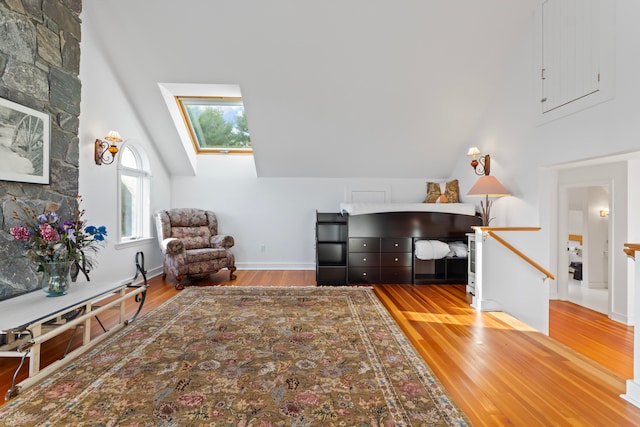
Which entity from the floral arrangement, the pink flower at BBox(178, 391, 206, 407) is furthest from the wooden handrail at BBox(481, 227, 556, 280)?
the floral arrangement

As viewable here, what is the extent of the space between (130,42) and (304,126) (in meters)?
2.26

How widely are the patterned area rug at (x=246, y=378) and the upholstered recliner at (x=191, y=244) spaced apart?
4.04 feet

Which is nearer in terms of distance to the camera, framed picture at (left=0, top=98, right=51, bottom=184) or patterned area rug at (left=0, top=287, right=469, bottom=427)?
patterned area rug at (left=0, top=287, right=469, bottom=427)

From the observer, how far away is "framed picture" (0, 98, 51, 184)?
2318 mm

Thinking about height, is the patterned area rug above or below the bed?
below

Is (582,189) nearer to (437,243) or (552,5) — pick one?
(437,243)

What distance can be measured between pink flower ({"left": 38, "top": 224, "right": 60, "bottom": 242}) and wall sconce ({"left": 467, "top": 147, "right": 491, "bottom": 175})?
15.0ft

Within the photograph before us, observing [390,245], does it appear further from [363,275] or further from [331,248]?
[331,248]

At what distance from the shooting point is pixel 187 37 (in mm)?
3441

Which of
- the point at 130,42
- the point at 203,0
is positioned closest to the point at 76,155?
the point at 130,42

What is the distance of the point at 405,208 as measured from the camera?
14.6 feet

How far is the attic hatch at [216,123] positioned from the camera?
4602 millimetres

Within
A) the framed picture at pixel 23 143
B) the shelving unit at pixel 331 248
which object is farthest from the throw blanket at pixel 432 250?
the framed picture at pixel 23 143

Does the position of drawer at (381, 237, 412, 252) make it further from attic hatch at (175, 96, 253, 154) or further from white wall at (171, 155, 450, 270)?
attic hatch at (175, 96, 253, 154)
